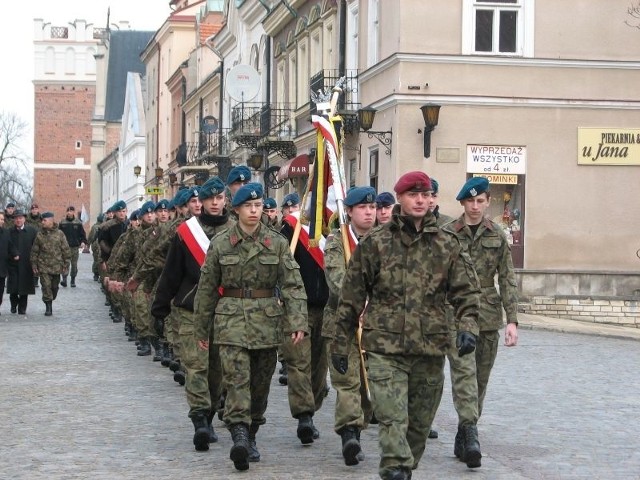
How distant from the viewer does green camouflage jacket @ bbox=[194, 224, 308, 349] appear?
9320mm

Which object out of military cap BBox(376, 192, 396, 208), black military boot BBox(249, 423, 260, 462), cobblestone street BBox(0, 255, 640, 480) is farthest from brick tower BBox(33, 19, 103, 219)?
black military boot BBox(249, 423, 260, 462)

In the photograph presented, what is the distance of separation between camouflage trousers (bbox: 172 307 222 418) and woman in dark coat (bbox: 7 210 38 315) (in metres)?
15.9

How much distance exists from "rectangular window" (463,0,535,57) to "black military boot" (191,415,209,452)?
1817 cm

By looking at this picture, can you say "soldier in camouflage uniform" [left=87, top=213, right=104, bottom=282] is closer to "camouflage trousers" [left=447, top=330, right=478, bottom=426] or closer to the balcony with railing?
the balcony with railing

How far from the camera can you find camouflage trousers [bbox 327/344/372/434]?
9.44 metres

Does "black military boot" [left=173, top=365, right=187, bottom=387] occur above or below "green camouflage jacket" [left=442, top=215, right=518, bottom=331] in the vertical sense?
below

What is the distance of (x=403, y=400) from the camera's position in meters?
7.71

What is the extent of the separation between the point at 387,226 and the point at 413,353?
2.30 feet

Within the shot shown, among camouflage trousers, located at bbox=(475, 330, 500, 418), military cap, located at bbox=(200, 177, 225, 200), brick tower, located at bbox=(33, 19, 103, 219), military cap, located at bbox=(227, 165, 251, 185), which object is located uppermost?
brick tower, located at bbox=(33, 19, 103, 219)

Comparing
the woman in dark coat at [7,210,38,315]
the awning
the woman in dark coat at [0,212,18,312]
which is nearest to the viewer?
the woman in dark coat at [0,212,18,312]

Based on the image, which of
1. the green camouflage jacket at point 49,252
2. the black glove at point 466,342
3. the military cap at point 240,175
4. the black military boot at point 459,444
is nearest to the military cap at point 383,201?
the military cap at point 240,175

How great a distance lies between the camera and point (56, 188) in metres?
133

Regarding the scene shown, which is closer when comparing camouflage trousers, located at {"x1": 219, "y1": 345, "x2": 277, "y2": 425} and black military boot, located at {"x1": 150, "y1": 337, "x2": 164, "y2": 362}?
camouflage trousers, located at {"x1": 219, "y1": 345, "x2": 277, "y2": 425}

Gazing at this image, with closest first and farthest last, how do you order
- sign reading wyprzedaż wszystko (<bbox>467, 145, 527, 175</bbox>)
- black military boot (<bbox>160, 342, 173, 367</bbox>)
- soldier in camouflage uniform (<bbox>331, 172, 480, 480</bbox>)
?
soldier in camouflage uniform (<bbox>331, 172, 480, 480</bbox>)
black military boot (<bbox>160, 342, 173, 367</bbox>)
sign reading wyprzedaż wszystko (<bbox>467, 145, 527, 175</bbox>)
